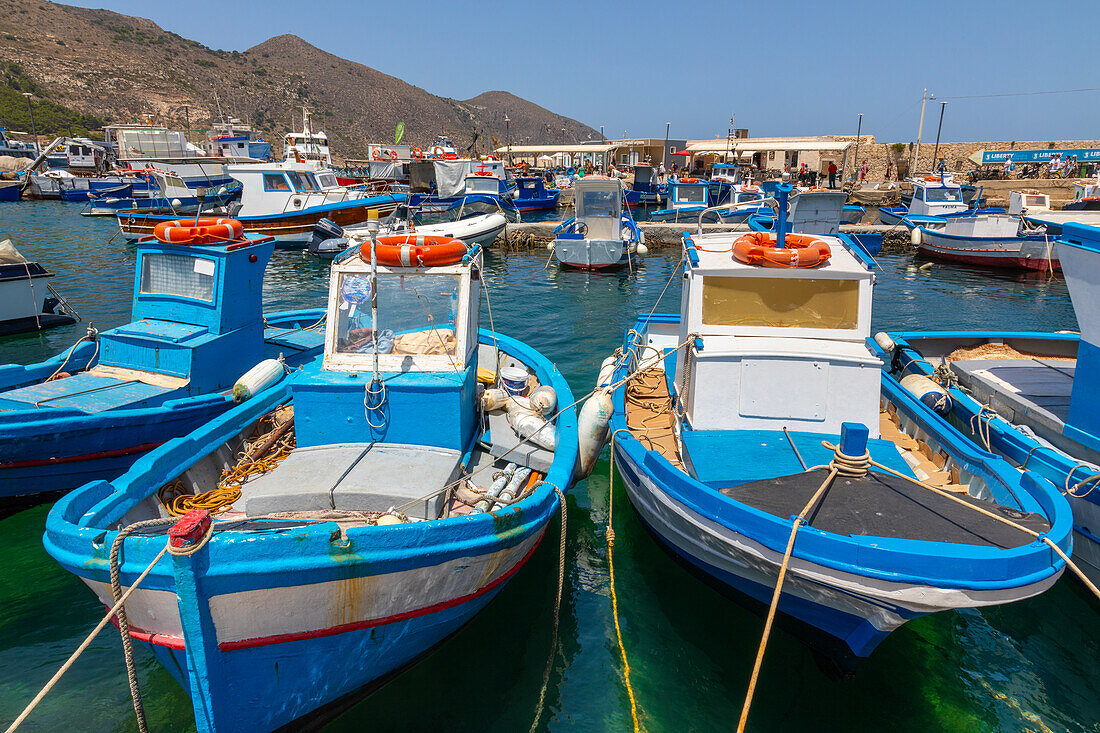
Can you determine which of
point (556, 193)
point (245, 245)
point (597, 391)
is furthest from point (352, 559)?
point (556, 193)

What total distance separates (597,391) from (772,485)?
2.36m

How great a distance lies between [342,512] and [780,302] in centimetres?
465

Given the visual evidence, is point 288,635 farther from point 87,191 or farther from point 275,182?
point 87,191

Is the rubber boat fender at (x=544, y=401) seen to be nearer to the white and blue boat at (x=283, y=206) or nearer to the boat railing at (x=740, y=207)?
the boat railing at (x=740, y=207)

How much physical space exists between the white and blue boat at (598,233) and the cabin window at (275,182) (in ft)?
39.6

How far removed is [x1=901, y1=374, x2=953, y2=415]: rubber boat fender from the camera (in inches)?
293

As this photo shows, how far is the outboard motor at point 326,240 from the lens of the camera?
2492 cm

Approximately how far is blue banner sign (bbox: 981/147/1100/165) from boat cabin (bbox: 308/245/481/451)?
5685 centimetres

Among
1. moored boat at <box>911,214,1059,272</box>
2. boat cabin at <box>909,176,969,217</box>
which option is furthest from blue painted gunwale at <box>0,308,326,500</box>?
boat cabin at <box>909,176,969,217</box>

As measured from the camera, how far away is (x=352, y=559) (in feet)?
12.3

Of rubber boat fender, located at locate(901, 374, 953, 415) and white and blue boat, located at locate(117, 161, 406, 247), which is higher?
white and blue boat, located at locate(117, 161, 406, 247)

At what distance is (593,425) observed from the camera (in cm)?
658

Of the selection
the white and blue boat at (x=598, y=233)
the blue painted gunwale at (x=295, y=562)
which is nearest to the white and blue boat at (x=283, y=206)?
the white and blue boat at (x=598, y=233)

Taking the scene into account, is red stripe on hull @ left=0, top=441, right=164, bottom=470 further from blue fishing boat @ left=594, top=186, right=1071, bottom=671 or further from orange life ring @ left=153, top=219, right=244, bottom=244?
blue fishing boat @ left=594, top=186, right=1071, bottom=671
